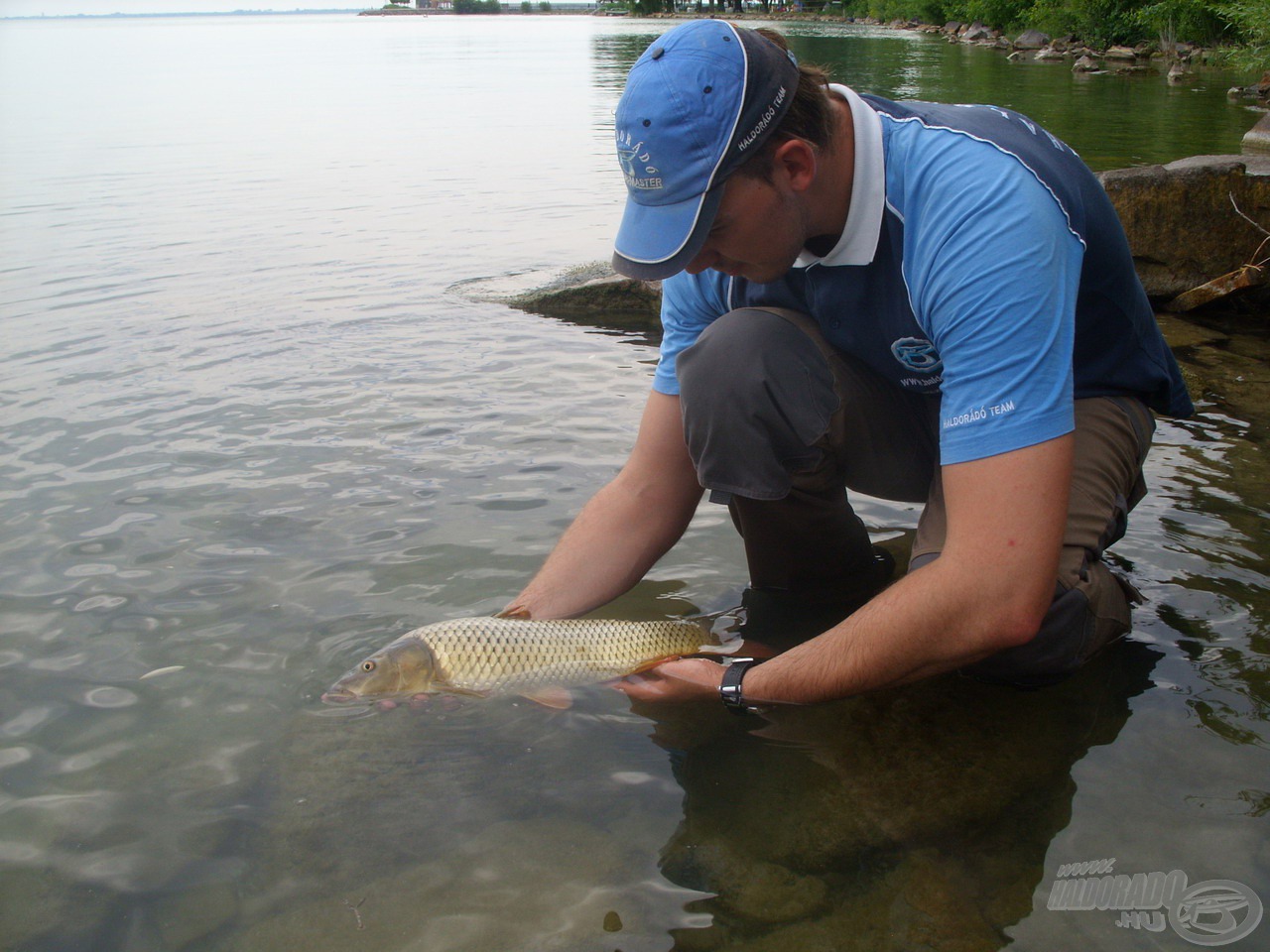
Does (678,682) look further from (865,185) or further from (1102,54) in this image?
(1102,54)

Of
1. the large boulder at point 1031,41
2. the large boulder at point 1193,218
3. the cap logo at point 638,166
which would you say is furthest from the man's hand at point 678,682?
the large boulder at point 1031,41

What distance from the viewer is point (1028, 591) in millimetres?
2369

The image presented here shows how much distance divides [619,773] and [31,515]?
3051 mm

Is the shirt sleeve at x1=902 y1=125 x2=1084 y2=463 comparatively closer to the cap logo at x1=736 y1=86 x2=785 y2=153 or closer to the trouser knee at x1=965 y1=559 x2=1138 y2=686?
the cap logo at x1=736 y1=86 x2=785 y2=153

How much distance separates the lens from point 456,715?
3.12 m

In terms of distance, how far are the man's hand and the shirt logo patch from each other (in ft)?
3.32

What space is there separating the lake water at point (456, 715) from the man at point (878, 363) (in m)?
0.31

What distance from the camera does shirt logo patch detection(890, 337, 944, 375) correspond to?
2.81m

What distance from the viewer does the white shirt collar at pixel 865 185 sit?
264 cm

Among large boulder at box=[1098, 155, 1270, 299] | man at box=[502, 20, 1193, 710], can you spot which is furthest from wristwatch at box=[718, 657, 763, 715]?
large boulder at box=[1098, 155, 1270, 299]

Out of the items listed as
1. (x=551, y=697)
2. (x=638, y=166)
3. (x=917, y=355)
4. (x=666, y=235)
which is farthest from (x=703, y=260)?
(x=551, y=697)

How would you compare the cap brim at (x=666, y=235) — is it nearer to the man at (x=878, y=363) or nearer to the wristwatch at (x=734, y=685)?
the man at (x=878, y=363)

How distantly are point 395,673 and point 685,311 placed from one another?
4.81 ft

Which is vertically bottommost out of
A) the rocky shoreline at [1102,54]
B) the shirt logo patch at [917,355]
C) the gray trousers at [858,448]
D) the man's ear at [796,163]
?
the gray trousers at [858,448]
